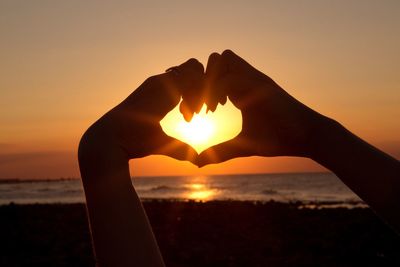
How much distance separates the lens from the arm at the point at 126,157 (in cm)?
143

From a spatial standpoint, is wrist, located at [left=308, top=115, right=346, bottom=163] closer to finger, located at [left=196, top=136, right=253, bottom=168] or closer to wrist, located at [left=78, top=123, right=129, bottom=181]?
finger, located at [left=196, top=136, right=253, bottom=168]

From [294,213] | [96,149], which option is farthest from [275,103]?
[294,213]

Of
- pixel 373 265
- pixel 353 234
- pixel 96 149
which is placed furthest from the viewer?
pixel 353 234

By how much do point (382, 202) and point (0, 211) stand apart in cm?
2424

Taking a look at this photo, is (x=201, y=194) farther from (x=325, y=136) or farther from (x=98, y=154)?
(x=98, y=154)

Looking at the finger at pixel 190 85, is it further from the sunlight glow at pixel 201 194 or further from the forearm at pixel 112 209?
the sunlight glow at pixel 201 194

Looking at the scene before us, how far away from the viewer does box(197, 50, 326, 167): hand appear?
1650mm

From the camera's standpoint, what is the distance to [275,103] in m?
1.65

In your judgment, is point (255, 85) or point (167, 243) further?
point (167, 243)

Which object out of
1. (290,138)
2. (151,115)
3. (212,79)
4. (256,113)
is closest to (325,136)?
(290,138)

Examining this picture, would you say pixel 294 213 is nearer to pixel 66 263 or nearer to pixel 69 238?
pixel 69 238

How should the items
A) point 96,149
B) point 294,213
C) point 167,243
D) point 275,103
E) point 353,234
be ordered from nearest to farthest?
point 96,149
point 275,103
point 167,243
point 353,234
point 294,213

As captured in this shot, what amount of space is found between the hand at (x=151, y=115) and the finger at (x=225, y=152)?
0.18 ft

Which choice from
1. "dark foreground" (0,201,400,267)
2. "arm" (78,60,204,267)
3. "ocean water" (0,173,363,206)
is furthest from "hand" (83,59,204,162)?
"ocean water" (0,173,363,206)
